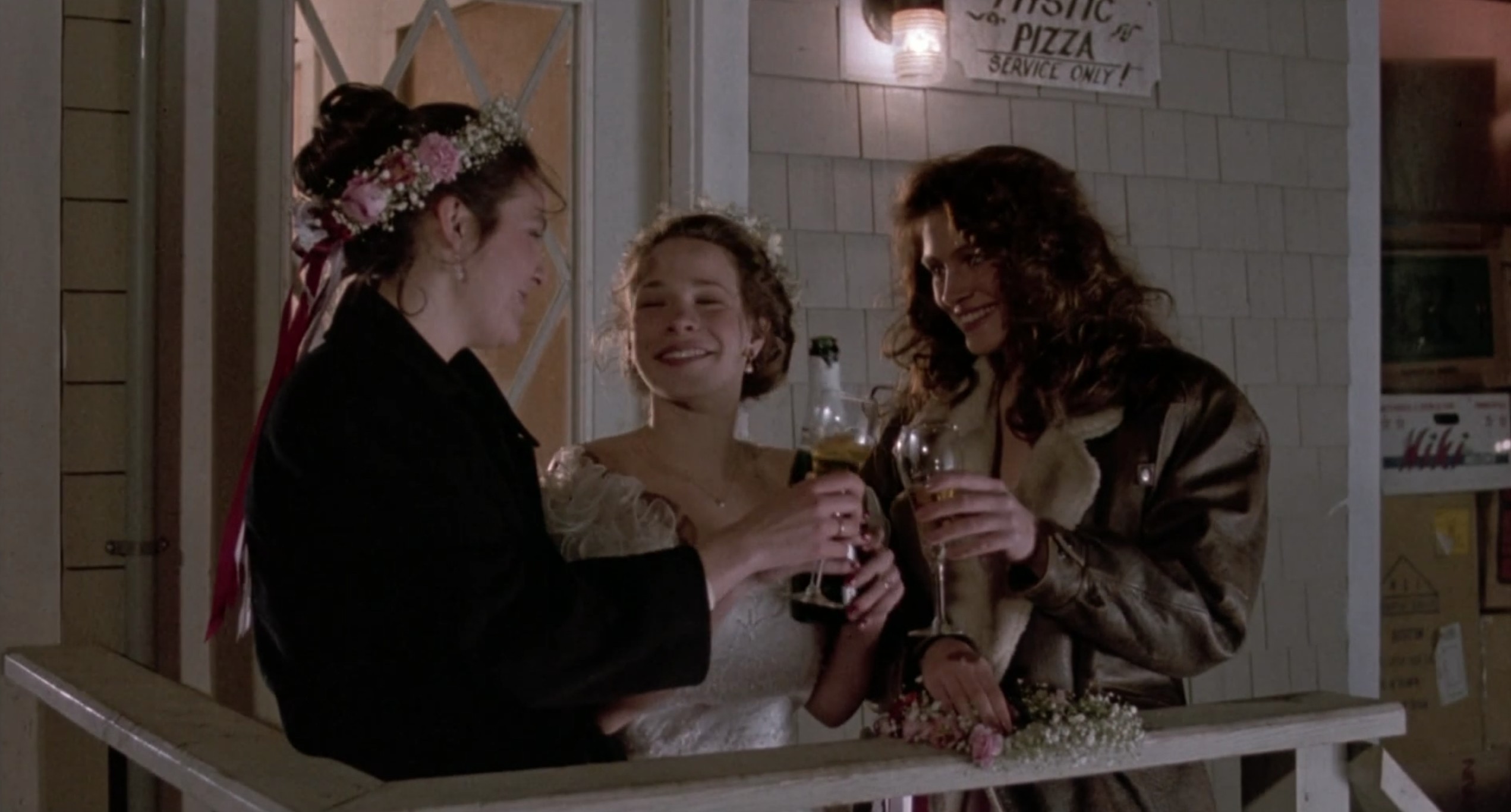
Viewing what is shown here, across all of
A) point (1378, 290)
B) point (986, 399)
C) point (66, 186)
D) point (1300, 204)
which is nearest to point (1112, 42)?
point (1300, 204)

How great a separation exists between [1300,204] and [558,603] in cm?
324

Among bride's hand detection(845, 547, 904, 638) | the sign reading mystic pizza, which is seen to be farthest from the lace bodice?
the sign reading mystic pizza

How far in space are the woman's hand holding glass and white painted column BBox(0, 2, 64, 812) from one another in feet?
5.45

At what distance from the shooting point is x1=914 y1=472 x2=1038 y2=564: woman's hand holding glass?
2.00 metres

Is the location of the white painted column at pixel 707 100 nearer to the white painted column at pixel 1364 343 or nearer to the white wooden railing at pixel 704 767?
the white wooden railing at pixel 704 767

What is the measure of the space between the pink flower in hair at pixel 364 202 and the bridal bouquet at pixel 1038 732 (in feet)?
2.67

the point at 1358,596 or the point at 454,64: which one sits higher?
the point at 454,64

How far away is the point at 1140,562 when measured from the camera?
219 cm

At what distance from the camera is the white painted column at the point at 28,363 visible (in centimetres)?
288

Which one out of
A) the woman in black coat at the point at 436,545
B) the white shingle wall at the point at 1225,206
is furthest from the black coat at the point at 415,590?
the white shingle wall at the point at 1225,206

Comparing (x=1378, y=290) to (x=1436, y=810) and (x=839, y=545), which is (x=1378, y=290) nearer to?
(x=1436, y=810)

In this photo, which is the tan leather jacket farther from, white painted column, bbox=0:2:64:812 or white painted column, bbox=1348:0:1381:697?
white painted column, bbox=1348:0:1381:697

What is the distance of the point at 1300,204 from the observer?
14.5ft

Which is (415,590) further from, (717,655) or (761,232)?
(761,232)
